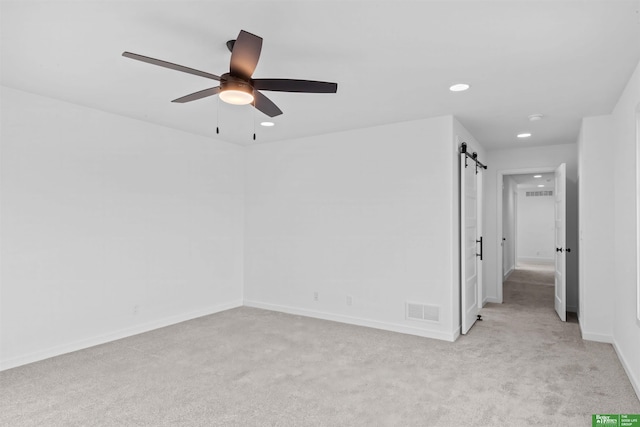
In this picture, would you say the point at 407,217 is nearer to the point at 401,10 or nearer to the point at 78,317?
the point at 401,10

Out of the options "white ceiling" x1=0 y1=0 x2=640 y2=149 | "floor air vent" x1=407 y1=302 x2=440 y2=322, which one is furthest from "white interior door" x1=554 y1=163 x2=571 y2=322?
"floor air vent" x1=407 y1=302 x2=440 y2=322

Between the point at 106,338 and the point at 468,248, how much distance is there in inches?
170

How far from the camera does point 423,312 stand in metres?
4.36

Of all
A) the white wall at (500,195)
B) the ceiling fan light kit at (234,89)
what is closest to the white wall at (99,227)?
the ceiling fan light kit at (234,89)

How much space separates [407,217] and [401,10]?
276cm

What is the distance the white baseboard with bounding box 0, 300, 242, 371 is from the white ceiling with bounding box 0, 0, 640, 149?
2428 millimetres

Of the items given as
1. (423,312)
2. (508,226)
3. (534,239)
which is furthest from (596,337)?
(534,239)

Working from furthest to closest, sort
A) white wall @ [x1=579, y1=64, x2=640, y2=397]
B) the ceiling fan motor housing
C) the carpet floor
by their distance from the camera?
white wall @ [x1=579, y1=64, x2=640, y2=397], the carpet floor, the ceiling fan motor housing

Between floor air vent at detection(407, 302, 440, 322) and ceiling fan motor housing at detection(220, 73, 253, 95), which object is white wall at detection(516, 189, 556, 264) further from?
ceiling fan motor housing at detection(220, 73, 253, 95)

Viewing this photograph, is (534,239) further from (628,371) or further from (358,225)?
(628,371)

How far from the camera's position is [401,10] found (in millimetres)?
2094

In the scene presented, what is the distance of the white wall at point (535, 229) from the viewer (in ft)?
38.5

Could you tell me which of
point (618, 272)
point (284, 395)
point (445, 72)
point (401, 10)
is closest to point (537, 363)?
point (618, 272)

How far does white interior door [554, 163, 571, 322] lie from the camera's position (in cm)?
500
